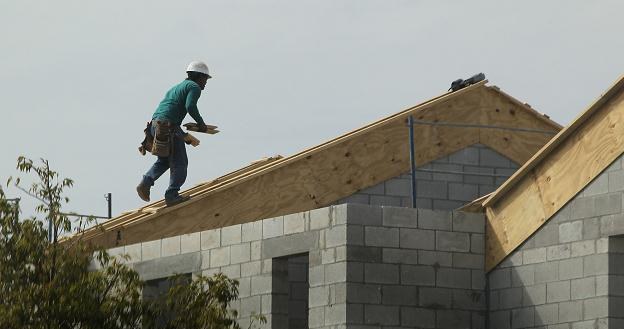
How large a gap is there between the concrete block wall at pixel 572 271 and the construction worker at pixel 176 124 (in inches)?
178

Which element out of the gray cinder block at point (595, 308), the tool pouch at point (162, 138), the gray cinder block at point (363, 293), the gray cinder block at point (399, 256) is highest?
the tool pouch at point (162, 138)

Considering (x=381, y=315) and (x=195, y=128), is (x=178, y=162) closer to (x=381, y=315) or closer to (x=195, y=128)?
(x=195, y=128)

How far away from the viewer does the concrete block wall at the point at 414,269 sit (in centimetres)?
1764

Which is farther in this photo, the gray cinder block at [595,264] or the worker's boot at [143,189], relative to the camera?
the worker's boot at [143,189]

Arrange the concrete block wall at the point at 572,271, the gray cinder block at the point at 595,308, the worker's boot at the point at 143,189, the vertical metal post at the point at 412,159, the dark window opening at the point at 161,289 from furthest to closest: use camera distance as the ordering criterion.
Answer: the worker's boot at the point at 143,189, the vertical metal post at the point at 412,159, the dark window opening at the point at 161,289, the concrete block wall at the point at 572,271, the gray cinder block at the point at 595,308

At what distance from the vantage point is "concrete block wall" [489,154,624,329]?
55.8 feet

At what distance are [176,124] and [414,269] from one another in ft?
14.6

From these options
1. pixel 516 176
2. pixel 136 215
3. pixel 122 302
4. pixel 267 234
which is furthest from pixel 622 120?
pixel 136 215

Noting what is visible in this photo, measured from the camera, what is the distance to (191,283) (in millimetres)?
17594

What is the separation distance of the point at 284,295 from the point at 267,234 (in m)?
0.68

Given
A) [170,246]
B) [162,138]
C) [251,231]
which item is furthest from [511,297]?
[162,138]

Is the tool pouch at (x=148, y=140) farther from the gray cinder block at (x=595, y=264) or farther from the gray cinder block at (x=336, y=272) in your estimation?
the gray cinder block at (x=595, y=264)

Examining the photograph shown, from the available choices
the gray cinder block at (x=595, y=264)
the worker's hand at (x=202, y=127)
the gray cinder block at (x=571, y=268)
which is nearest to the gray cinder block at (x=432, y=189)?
the worker's hand at (x=202, y=127)

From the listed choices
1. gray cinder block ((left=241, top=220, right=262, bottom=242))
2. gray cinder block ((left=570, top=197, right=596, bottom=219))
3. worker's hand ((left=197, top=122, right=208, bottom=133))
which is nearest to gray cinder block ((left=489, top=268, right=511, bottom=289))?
gray cinder block ((left=570, top=197, right=596, bottom=219))
